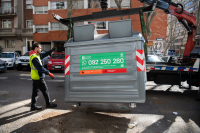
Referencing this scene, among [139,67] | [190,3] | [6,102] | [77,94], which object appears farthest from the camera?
[190,3]

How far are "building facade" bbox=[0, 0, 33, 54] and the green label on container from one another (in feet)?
88.6

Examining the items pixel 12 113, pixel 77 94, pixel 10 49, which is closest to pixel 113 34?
pixel 77 94

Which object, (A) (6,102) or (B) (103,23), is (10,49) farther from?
(A) (6,102)

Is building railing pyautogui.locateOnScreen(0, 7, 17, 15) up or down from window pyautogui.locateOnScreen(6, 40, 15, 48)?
up

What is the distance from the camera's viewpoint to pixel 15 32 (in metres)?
27.5

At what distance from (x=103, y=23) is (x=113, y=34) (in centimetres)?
1998

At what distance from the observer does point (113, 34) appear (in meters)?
3.66

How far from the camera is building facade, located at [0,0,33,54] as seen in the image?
2798cm

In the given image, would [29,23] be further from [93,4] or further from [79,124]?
[79,124]

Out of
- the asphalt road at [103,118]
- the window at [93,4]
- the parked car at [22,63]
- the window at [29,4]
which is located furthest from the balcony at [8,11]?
the asphalt road at [103,118]

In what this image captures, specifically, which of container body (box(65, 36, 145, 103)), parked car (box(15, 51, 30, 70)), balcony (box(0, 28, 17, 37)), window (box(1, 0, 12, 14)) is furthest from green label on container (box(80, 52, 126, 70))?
window (box(1, 0, 12, 14))

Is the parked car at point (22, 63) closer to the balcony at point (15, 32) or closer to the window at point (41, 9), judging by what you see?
the window at point (41, 9)

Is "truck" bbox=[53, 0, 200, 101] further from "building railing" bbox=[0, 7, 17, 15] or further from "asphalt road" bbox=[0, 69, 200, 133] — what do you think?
"building railing" bbox=[0, 7, 17, 15]

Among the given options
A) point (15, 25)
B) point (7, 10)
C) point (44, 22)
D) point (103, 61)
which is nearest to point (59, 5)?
point (44, 22)
